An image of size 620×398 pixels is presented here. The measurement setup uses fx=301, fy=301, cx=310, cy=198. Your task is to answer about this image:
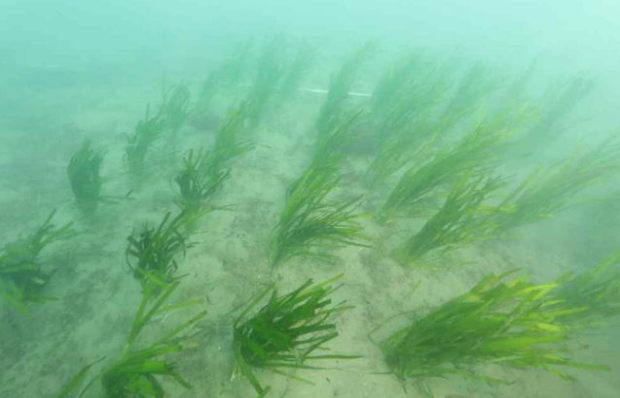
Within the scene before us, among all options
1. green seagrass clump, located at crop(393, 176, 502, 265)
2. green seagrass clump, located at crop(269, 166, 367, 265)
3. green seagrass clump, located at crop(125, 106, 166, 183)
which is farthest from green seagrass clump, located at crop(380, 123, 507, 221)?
green seagrass clump, located at crop(125, 106, 166, 183)

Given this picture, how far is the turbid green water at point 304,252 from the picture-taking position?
6.50 ft

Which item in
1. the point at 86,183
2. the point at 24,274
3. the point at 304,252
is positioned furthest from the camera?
the point at 86,183

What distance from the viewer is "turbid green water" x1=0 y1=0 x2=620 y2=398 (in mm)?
1982

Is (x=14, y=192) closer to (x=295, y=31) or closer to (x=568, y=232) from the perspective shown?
(x=568, y=232)

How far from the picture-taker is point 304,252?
2.68m

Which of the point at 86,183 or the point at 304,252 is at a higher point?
the point at 304,252

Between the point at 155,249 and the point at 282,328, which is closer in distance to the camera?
the point at 282,328

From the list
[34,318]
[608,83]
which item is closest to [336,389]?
[34,318]

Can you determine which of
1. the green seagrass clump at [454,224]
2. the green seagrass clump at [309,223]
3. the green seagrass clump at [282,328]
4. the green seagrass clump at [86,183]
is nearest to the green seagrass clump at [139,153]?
the green seagrass clump at [86,183]

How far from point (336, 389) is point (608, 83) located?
14977mm

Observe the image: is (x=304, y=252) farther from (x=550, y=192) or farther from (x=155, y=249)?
(x=550, y=192)

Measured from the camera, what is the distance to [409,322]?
8.93ft

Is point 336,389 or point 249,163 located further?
point 249,163

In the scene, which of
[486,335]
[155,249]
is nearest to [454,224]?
[486,335]
